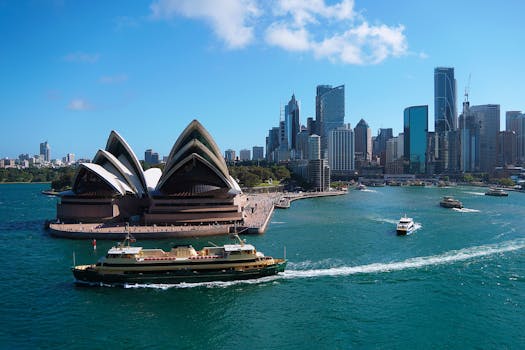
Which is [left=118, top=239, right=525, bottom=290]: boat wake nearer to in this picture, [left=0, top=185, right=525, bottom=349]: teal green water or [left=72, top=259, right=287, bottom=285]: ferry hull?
[left=0, top=185, right=525, bottom=349]: teal green water

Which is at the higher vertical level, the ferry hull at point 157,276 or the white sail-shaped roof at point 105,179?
the white sail-shaped roof at point 105,179

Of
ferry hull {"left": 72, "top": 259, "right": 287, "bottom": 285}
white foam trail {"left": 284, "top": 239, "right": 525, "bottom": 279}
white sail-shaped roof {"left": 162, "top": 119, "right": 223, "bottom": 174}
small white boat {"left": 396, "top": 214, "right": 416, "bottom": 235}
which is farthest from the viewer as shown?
white sail-shaped roof {"left": 162, "top": 119, "right": 223, "bottom": 174}

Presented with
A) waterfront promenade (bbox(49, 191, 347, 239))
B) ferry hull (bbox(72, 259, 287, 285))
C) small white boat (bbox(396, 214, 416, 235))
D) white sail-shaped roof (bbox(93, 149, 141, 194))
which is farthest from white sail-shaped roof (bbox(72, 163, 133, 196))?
small white boat (bbox(396, 214, 416, 235))

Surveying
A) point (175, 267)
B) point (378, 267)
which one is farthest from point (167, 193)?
point (378, 267)

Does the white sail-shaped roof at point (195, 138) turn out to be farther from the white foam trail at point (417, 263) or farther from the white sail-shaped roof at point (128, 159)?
the white foam trail at point (417, 263)

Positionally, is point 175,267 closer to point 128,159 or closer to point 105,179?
point 105,179

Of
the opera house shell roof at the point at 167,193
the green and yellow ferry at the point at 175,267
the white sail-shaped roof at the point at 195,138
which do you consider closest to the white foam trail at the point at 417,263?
the green and yellow ferry at the point at 175,267

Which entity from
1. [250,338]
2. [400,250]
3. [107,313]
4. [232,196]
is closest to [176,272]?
[107,313]
